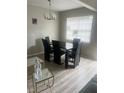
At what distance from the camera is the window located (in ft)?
19.6

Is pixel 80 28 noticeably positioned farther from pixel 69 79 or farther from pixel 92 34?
pixel 69 79

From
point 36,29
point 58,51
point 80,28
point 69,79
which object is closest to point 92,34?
point 80,28

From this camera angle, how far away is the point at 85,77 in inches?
141

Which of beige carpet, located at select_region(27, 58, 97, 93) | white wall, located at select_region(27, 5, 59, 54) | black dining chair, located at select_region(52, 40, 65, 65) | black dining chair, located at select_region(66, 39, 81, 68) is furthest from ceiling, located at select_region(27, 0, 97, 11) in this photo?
beige carpet, located at select_region(27, 58, 97, 93)

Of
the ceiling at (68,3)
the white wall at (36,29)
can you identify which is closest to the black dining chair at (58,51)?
the ceiling at (68,3)

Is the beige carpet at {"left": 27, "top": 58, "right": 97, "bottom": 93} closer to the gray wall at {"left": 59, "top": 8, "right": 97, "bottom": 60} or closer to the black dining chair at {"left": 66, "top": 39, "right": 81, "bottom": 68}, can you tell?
the black dining chair at {"left": 66, "top": 39, "right": 81, "bottom": 68}

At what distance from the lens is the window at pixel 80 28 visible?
19.6 feet
